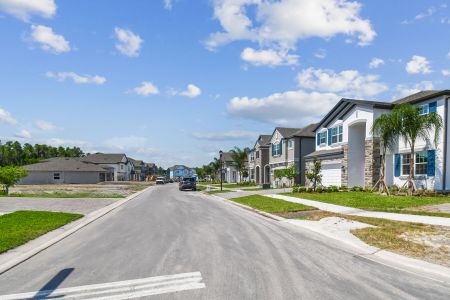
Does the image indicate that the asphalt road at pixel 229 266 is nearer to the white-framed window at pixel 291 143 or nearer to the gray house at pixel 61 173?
the white-framed window at pixel 291 143

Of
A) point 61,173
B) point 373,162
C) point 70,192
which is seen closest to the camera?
point 373,162

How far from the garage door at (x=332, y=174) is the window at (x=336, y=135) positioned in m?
2.45

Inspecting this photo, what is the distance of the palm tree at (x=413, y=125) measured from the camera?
21.9 meters

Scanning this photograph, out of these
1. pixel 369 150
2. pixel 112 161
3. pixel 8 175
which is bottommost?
pixel 8 175

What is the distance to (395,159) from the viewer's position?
1026 inches

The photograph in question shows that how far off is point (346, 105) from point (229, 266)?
27.8 m

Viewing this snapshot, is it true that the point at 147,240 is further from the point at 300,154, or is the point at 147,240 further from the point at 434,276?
the point at 300,154

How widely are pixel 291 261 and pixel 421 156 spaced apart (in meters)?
20.3

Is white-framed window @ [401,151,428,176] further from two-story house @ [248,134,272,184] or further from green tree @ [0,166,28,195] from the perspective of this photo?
green tree @ [0,166,28,195]

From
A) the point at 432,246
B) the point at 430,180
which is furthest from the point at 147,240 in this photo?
the point at 430,180

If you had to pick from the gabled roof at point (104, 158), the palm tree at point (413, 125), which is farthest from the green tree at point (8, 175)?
the gabled roof at point (104, 158)

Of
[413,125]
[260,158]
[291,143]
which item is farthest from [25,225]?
[260,158]

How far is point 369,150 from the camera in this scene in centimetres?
2811

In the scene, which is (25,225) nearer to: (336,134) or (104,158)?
(336,134)
